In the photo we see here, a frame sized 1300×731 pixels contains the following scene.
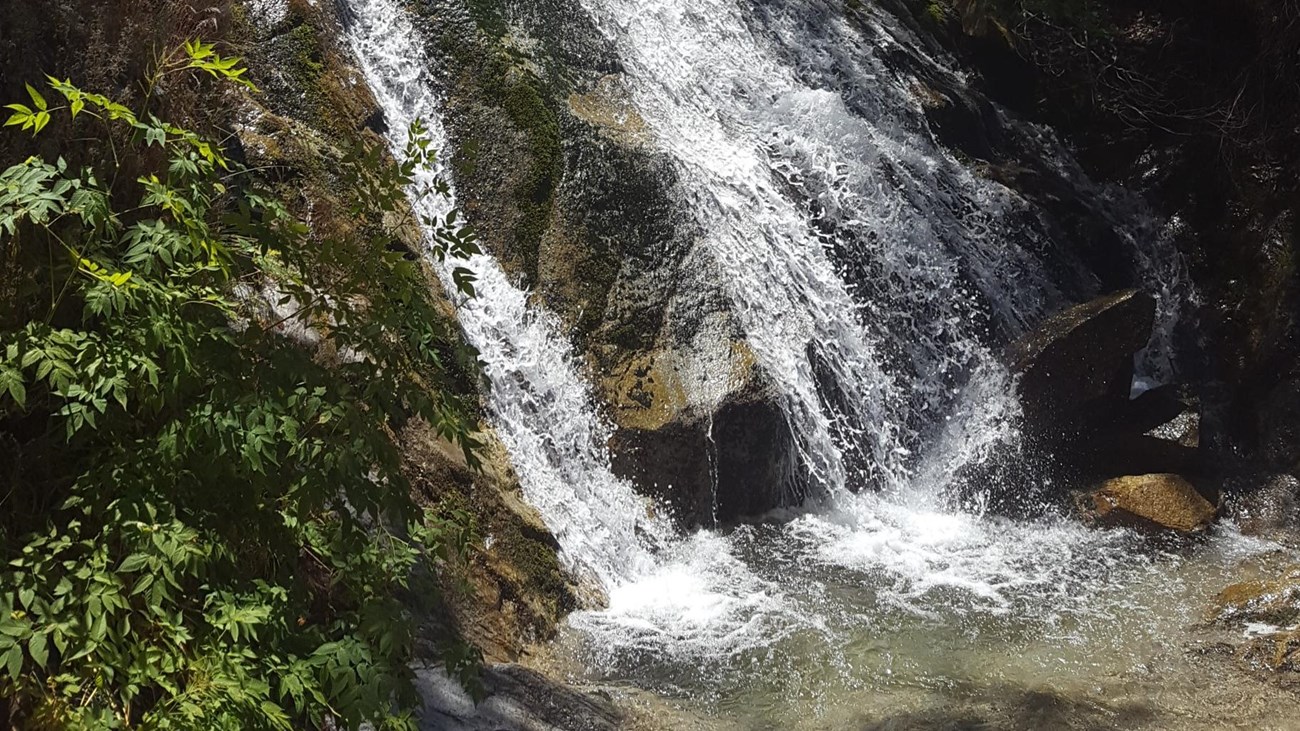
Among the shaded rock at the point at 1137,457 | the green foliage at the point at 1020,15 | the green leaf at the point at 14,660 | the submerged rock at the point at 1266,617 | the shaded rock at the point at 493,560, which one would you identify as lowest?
the shaded rock at the point at 493,560

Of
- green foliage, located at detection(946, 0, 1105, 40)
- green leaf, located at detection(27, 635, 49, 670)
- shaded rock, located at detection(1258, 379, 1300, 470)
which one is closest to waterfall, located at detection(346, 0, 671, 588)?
green leaf, located at detection(27, 635, 49, 670)

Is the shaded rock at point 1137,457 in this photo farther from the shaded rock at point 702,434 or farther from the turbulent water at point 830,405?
the shaded rock at point 702,434

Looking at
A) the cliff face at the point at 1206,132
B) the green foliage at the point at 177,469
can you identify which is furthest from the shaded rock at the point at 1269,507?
the green foliage at the point at 177,469

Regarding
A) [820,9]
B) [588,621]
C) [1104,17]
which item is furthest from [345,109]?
[1104,17]

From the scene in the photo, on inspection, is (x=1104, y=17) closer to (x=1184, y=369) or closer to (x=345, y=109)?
(x=1184, y=369)

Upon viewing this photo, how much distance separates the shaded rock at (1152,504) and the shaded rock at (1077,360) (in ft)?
2.22

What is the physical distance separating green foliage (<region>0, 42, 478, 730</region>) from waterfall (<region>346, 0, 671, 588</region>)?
113 inches

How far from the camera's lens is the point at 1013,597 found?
598 centimetres

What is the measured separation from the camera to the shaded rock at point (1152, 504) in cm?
716

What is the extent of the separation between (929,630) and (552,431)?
245 cm

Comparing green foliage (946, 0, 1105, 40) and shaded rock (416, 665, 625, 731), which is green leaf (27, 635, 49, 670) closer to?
shaded rock (416, 665, 625, 731)

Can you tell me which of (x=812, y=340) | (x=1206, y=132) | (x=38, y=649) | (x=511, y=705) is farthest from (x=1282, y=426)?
(x=38, y=649)

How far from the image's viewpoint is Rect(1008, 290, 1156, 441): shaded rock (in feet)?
25.9

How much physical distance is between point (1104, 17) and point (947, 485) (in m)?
6.58
